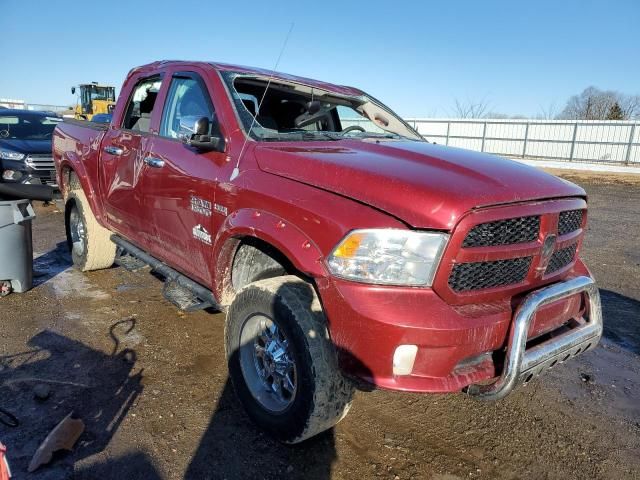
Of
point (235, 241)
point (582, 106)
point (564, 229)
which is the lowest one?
point (235, 241)

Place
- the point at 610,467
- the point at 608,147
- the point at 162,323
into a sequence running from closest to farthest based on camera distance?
the point at 610,467 → the point at 162,323 → the point at 608,147

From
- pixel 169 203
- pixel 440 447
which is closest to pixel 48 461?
pixel 169 203

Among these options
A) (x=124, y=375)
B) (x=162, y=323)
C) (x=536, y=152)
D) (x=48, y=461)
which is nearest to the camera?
(x=48, y=461)

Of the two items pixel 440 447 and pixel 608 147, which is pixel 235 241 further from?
pixel 608 147

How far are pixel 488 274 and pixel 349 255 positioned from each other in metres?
0.69

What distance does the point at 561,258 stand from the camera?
2707mm

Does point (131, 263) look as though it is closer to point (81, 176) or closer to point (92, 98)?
point (81, 176)

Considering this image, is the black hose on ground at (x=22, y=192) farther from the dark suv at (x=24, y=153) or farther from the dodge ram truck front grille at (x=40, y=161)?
the dodge ram truck front grille at (x=40, y=161)

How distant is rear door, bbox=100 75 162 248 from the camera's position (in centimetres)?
386

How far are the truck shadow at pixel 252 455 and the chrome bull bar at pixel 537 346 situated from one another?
0.76 m

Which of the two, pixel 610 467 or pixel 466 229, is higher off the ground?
pixel 466 229

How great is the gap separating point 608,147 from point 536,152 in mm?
3305

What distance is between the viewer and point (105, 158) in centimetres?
440

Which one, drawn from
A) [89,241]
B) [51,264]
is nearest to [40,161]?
[51,264]
